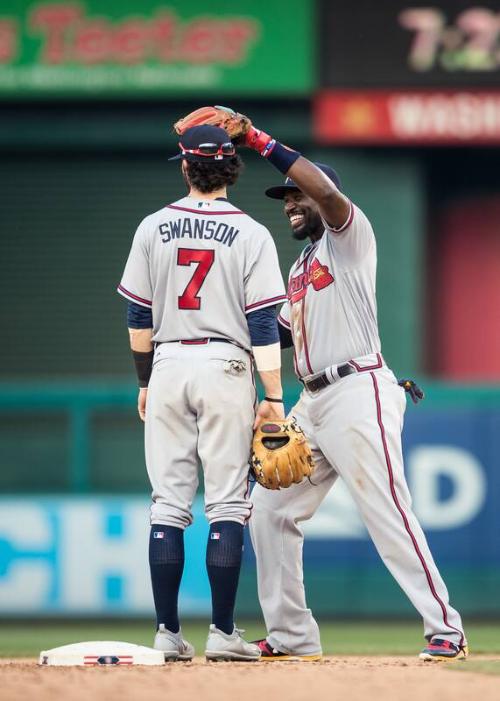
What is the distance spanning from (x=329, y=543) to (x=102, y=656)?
3.98m

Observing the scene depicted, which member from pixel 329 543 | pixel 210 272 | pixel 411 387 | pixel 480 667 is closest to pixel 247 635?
pixel 329 543

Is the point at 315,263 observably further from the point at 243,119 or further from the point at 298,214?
the point at 243,119

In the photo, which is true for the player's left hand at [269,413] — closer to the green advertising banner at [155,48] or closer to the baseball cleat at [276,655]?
the baseball cleat at [276,655]

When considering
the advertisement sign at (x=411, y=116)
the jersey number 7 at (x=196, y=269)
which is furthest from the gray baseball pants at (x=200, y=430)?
the advertisement sign at (x=411, y=116)

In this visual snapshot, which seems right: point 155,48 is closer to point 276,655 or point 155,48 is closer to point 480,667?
point 276,655

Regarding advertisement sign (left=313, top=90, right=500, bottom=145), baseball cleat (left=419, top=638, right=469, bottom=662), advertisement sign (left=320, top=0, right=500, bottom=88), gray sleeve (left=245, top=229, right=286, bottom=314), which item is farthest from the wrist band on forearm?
advertisement sign (left=320, top=0, right=500, bottom=88)

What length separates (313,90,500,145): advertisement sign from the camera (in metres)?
11.9

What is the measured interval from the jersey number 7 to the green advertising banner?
706cm

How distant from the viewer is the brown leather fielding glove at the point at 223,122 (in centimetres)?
515

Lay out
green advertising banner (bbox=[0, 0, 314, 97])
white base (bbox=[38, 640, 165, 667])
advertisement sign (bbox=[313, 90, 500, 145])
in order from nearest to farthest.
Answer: white base (bbox=[38, 640, 165, 667])
advertisement sign (bbox=[313, 90, 500, 145])
green advertising banner (bbox=[0, 0, 314, 97])

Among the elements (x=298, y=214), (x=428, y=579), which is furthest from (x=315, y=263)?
(x=428, y=579)

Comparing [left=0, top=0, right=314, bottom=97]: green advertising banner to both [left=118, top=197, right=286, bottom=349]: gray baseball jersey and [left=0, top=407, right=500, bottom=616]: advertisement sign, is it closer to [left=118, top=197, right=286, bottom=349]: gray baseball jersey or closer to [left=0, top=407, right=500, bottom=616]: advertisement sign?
[left=0, top=407, right=500, bottom=616]: advertisement sign

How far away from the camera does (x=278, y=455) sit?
5078mm

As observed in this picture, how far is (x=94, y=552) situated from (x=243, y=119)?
4.22 m
